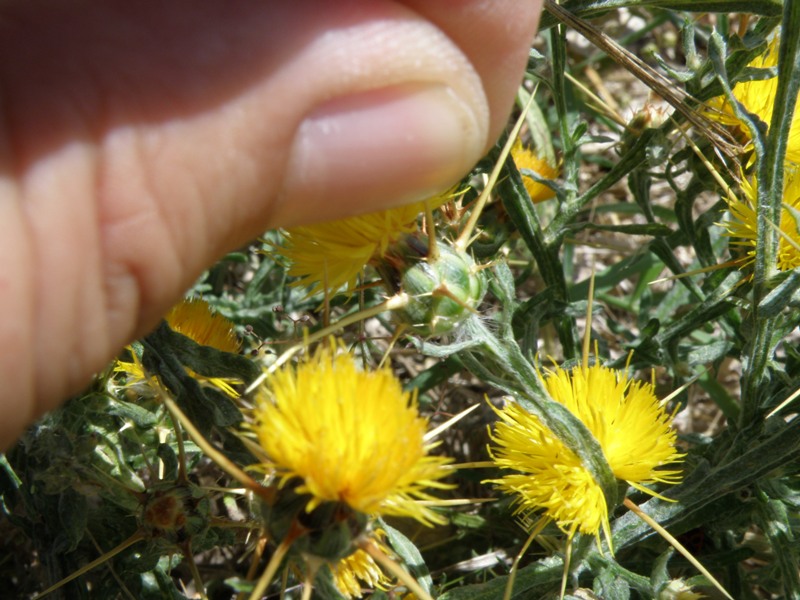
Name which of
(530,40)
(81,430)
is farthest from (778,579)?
(81,430)

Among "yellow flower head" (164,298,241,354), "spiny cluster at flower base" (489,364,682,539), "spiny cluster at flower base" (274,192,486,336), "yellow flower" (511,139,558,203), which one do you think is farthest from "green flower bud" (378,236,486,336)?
"yellow flower" (511,139,558,203)

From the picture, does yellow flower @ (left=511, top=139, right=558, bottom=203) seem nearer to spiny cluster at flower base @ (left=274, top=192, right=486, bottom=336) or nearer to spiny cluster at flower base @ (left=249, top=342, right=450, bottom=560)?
spiny cluster at flower base @ (left=274, top=192, right=486, bottom=336)

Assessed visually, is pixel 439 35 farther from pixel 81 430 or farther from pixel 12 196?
pixel 81 430

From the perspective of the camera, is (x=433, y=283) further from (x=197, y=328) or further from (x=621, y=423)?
(x=197, y=328)

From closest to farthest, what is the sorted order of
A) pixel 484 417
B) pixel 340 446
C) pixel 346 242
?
1. pixel 340 446
2. pixel 346 242
3. pixel 484 417

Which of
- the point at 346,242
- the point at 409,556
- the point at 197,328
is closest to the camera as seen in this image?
the point at 346,242

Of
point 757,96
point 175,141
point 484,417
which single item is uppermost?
point 175,141

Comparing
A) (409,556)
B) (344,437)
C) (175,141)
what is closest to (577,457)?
(409,556)

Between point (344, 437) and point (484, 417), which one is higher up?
point (344, 437)
